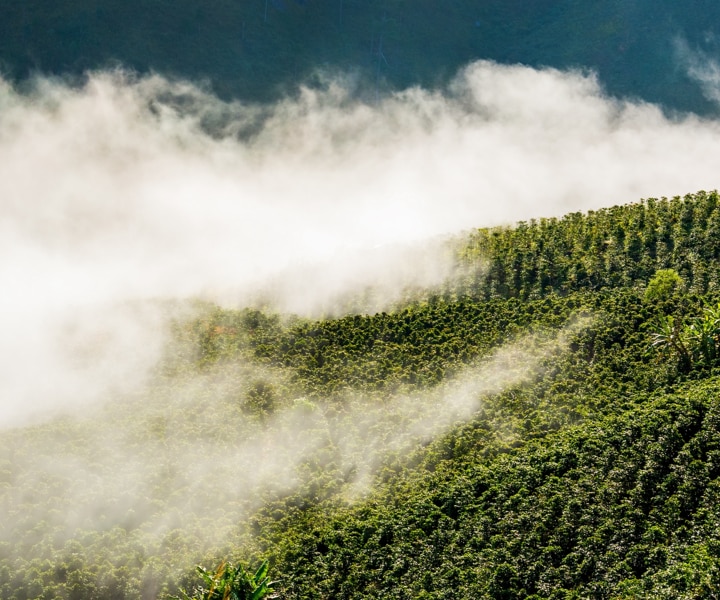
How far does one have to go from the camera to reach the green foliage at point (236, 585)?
49500 millimetres

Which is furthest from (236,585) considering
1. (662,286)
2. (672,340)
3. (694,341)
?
(662,286)

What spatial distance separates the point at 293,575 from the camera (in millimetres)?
54312

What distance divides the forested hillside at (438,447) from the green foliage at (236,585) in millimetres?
3349

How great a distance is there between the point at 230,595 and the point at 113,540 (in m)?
12.4

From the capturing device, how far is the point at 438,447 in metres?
63.1

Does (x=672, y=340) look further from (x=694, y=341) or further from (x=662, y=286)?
(x=662, y=286)

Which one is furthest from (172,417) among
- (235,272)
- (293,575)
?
(235,272)

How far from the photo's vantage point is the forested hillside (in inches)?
2002

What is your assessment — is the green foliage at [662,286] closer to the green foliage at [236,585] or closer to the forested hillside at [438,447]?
the forested hillside at [438,447]

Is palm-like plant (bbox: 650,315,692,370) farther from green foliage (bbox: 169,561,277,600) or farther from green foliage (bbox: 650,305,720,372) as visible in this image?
green foliage (bbox: 169,561,277,600)

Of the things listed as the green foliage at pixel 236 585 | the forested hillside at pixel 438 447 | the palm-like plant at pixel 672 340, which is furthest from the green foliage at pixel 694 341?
the green foliage at pixel 236 585

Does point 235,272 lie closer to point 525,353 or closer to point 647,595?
point 525,353

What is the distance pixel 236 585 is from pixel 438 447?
18.3 metres

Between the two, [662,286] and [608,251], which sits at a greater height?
[608,251]
